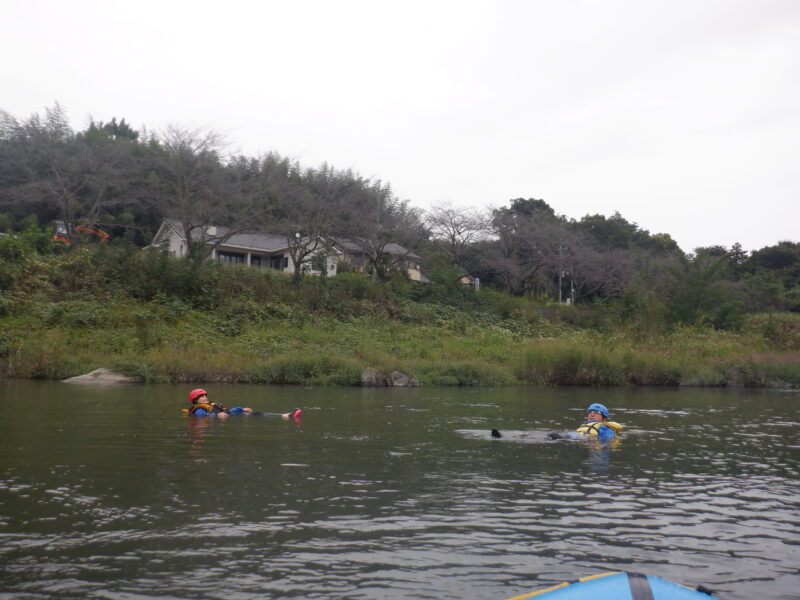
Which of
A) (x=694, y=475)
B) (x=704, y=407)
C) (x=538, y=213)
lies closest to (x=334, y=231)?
(x=538, y=213)

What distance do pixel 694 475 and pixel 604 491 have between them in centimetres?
196

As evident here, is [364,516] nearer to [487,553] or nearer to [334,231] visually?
[487,553]

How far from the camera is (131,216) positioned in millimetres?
49094

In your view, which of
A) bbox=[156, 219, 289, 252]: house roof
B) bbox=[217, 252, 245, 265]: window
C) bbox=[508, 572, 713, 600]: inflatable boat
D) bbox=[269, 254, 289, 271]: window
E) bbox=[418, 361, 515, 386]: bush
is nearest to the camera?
bbox=[508, 572, 713, 600]: inflatable boat

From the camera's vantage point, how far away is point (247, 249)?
170 feet

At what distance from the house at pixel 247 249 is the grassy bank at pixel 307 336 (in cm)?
Answer: 1005

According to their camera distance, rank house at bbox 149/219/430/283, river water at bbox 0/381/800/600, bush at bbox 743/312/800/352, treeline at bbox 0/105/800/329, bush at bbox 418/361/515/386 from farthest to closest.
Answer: house at bbox 149/219/430/283, treeline at bbox 0/105/800/329, bush at bbox 743/312/800/352, bush at bbox 418/361/515/386, river water at bbox 0/381/800/600

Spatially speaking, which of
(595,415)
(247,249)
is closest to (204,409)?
(595,415)

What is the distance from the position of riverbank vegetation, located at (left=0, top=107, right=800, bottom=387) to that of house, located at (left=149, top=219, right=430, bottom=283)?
121 cm

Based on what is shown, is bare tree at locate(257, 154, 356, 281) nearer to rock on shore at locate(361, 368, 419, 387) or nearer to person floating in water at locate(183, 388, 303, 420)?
rock on shore at locate(361, 368, 419, 387)

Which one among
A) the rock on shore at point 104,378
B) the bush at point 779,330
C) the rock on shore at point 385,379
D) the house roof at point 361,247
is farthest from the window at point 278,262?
the bush at point 779,330

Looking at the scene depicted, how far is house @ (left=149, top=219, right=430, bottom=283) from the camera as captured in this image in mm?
49875

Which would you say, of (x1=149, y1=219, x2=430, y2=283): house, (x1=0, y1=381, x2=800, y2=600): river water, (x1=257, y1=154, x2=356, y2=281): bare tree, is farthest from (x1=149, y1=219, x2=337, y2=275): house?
(x1=0, y1=381, x2=800, y2=600): river water

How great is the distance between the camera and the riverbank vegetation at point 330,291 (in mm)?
A: 28234
